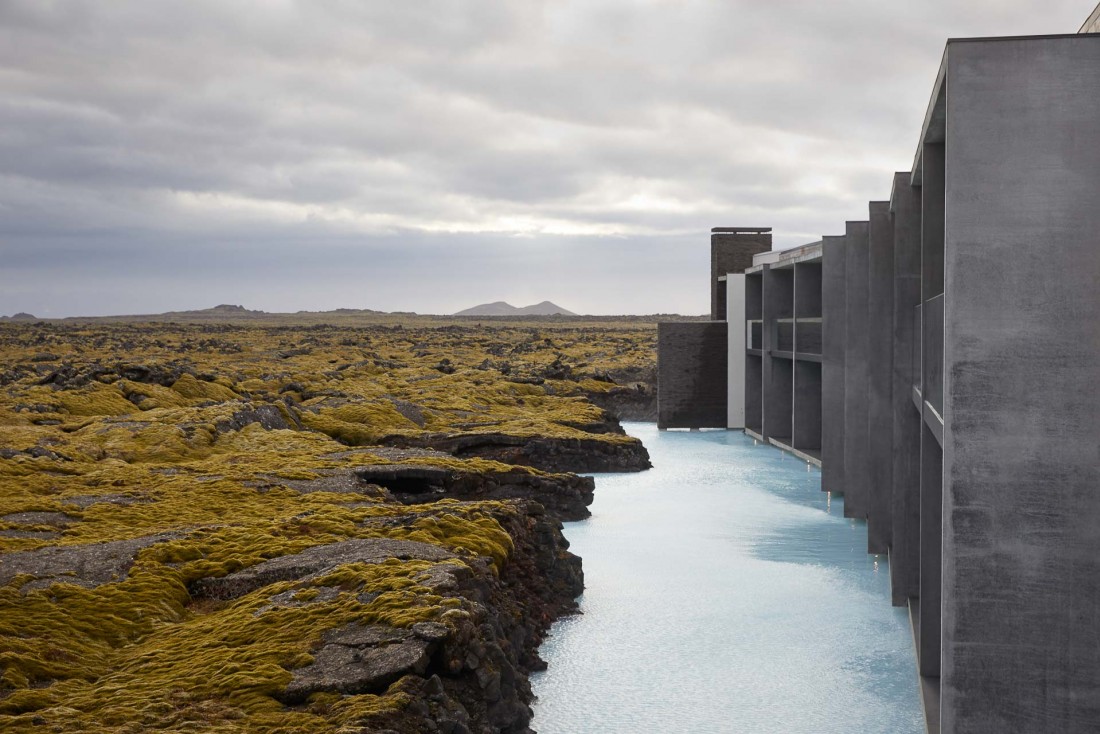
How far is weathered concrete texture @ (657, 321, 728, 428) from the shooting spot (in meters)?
30.6

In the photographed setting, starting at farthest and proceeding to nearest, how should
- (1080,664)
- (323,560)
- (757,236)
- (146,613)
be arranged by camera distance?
(757,236) < (323,560) < (146,613) < (1080,664)

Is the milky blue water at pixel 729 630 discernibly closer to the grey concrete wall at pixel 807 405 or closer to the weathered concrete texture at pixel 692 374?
the grey concrete wall at pixel 807 405

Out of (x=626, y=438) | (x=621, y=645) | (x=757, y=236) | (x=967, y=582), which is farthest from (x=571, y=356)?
(x=967, y=582)

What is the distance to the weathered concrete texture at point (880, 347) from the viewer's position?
42.6ft

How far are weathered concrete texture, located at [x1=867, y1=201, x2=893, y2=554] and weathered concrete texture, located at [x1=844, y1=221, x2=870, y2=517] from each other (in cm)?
110

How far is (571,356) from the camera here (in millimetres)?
54281

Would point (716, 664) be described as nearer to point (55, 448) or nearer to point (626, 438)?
point (55, 448)

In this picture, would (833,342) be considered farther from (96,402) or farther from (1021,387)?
(96,402)

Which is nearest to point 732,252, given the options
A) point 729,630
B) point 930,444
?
point 729,630

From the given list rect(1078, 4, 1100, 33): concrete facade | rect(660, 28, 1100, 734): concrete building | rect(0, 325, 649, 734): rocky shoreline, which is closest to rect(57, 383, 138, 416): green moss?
rect(0, 325, 649, 734): rocky shoreline

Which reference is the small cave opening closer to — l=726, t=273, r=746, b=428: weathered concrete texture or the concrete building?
the concrete building

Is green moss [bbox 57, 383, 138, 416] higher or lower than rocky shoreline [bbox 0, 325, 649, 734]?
higher

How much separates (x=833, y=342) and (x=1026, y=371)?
480 inches

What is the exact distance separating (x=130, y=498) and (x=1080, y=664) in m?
11.1
